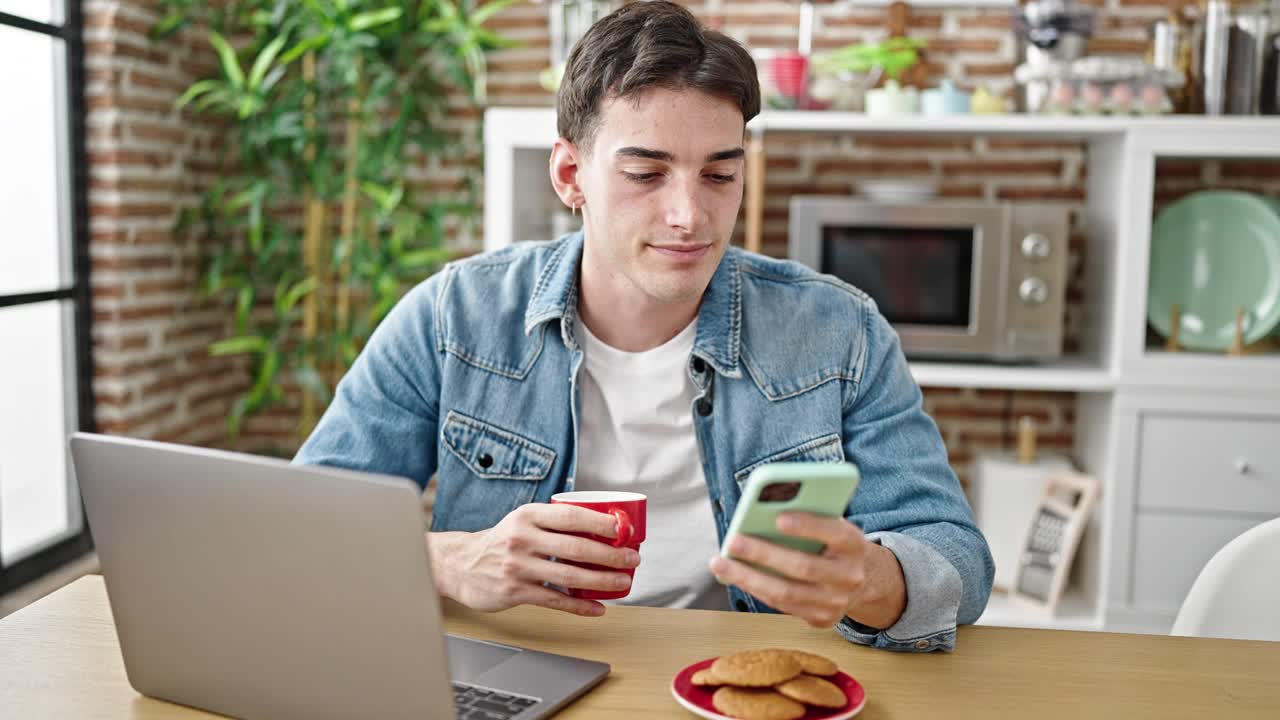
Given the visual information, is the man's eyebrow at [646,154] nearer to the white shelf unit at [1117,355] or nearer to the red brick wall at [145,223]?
the white shelf unit at [1117,355]

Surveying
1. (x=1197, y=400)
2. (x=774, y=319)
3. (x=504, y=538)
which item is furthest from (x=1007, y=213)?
(x=504, y=538)

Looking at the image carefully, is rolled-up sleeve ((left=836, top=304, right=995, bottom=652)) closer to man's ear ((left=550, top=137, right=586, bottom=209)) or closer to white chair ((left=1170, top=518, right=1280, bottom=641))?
white chair ((left=1170, top=518, right=1280, bottom=641))

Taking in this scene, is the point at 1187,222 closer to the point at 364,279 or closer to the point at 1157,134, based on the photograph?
the point at 1157,134

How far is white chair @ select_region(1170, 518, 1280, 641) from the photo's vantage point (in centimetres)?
133

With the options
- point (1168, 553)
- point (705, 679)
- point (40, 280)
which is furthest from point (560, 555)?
point (40, 280)

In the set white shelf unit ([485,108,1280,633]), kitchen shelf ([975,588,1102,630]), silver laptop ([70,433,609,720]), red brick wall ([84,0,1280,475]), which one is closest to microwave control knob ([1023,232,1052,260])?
white shelf unit ([485,108,1280,633])

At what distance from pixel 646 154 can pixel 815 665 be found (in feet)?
2.13

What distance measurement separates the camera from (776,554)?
95 centimetres

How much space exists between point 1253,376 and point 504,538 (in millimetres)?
2216

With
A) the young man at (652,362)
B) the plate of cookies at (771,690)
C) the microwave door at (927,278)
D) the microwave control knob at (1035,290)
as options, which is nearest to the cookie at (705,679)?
the plate of cookies at (771,690)

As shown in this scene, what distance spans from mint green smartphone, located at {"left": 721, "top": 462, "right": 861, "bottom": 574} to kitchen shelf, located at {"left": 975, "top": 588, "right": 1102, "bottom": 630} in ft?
6.72

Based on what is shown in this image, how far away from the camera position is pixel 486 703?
3.31ft

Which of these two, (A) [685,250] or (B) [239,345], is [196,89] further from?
(A) [685,250]

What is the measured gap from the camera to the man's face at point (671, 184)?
55.3 inches
